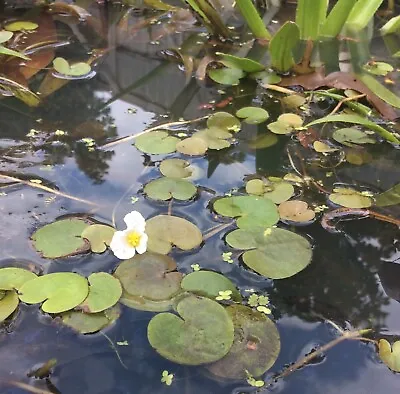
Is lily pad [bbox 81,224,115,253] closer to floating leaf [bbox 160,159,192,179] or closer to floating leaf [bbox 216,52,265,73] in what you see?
floating leaf [bbox 160,159,192,179]

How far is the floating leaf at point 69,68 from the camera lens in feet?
5.20

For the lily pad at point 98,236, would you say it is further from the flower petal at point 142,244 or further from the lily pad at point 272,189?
the lily pad at point 272,189

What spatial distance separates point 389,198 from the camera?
3.67 feet

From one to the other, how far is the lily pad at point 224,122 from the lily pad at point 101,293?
0.62 meters

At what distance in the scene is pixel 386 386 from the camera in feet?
2.49

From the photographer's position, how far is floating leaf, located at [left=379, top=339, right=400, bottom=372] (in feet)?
2.56

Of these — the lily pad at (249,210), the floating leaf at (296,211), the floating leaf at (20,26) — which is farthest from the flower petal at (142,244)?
the floating leaf at (20,26)

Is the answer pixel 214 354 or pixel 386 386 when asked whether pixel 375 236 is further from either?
pixel 214 354

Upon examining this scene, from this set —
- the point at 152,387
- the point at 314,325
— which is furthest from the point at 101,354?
the point at 314,325

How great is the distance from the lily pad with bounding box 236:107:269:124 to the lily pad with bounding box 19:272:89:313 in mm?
738

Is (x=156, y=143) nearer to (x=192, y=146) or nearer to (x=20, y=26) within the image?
(x=192, y=146)

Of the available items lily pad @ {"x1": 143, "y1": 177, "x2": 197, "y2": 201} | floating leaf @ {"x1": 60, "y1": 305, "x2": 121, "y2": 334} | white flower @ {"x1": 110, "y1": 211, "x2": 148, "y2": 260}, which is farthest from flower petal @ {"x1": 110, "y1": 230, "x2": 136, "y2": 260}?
lily pad @ {"x1": 143, "y1": 177, "x2": 197, "y2": 201}

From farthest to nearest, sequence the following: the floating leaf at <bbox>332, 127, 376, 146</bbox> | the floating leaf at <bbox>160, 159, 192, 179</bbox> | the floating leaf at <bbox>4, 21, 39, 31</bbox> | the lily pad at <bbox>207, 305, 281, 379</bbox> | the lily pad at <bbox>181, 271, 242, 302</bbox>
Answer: the floating leaf at <bbox>4, 21, 39, 31</bbox> → the floating leaf at <bbox>332, 127, 376, 146</bbox> → the floating leaf at <bbox>160, 159, 192, 179</bbox> → the lily pad at <bbox>181, 271, 242, 302</bbox> → the lily pad at <bbox>207, 305, 281, 379</bbox>

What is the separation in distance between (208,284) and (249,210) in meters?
0.23
